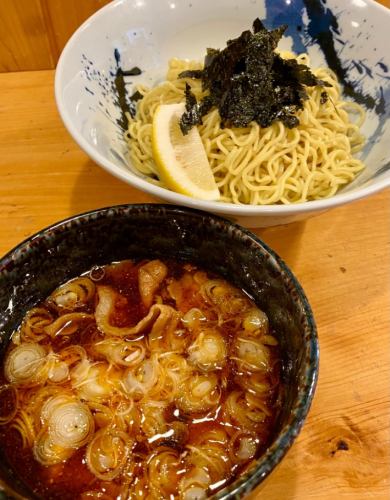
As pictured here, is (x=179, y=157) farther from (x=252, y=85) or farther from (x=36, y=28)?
(x=36, y=28)

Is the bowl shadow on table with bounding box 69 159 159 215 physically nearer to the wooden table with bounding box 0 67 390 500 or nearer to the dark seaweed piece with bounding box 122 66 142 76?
the wooden table with bounding box 0 67 390 500

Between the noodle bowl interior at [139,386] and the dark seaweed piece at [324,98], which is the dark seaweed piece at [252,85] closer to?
the dark seaweed piece at [324,98]

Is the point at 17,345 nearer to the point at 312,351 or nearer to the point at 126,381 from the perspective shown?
the point at 126,381

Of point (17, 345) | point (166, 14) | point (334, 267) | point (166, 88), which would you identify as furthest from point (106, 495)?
point (166, 14)

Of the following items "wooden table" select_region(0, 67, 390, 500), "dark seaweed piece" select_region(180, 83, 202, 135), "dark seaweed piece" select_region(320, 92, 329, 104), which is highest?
"dark seaweed piece" select_region(320, 92, 329, 104)

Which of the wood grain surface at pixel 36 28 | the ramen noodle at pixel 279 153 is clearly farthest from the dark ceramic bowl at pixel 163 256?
the wood grain surface at pixel 36 28

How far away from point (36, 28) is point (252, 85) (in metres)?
1.27

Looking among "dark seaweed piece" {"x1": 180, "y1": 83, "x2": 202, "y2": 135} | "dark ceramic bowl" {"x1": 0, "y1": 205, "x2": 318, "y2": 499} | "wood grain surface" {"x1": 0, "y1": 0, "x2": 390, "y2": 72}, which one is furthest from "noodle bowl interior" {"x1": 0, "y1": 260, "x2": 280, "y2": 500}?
"wood grain surface" {"x1": 0, "y1": 0, "x2": 390, "y2": 72}

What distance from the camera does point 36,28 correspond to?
228 centimetres

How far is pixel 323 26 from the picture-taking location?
1.92 m

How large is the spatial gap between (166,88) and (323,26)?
67 centimetres

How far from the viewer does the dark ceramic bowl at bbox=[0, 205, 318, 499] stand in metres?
1.02

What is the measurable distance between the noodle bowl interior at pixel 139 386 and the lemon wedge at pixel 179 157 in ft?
0.86

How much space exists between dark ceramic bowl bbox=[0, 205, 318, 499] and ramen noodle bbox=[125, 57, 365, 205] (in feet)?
1.22
